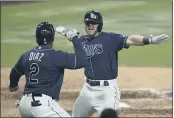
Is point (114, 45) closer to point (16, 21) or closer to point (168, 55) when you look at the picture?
point (168, 55)

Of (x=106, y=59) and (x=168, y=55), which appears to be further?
(x=168, y=55)

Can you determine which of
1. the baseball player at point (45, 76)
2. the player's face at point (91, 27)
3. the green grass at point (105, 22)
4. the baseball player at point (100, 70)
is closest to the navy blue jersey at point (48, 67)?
the baseball player at point (45, 76)

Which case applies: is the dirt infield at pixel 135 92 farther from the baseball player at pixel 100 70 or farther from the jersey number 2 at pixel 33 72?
the jersey number 2 at pixel 33 72

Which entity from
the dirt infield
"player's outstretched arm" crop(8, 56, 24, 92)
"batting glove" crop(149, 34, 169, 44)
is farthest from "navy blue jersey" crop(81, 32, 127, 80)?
the dirt infield

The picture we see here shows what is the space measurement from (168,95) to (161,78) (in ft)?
1.84

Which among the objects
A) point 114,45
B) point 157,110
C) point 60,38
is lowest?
point 157,110

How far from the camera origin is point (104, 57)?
5.47 metres

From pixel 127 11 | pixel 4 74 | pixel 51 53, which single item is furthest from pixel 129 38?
pixel 127 11

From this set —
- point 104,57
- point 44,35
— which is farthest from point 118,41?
point 44,35

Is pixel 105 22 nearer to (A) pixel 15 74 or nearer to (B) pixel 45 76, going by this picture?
(A) pixel 15 74

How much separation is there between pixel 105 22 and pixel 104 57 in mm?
4770

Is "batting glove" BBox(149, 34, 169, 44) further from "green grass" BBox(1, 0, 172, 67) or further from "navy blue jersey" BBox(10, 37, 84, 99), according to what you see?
"green grass" BBox(1, 0, 172, 67)

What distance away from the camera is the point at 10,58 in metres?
9.91

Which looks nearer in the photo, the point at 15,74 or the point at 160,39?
the point at 15,74
